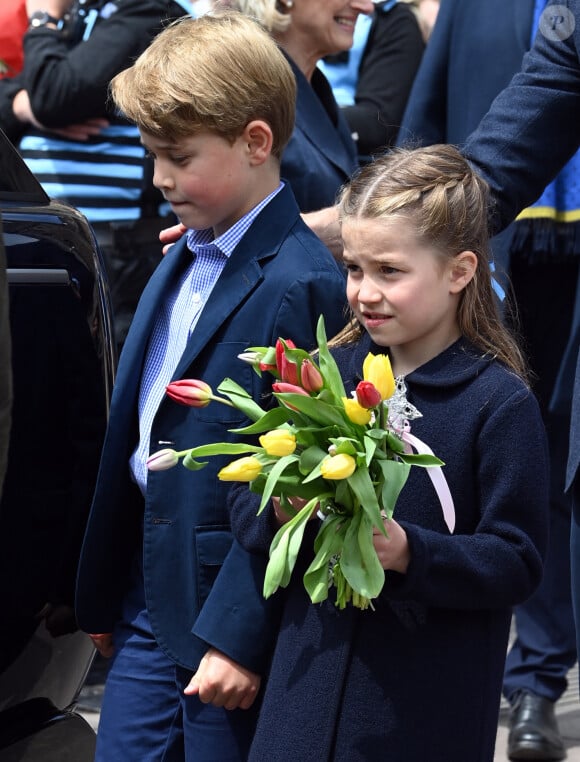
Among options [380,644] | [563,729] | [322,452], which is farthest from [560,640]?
[322,452]

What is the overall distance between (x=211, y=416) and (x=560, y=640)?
5.68 feet

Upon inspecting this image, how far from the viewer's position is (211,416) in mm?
2238

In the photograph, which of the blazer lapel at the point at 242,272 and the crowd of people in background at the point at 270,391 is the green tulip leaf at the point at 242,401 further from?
the blazer lapel at the point at 242,272

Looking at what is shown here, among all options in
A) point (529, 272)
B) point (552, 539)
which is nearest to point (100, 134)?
point (529, 272)

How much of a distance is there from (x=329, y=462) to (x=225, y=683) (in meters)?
0.61

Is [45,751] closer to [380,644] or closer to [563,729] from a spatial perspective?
[380,644]

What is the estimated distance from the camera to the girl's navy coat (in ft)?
6.20

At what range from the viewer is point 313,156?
3096mm

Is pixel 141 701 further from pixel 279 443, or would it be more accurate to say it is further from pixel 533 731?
pixel 533 731

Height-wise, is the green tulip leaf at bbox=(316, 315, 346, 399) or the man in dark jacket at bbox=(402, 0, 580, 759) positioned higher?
the green tulip leaf at bbox=(316, 315, 346, 399)

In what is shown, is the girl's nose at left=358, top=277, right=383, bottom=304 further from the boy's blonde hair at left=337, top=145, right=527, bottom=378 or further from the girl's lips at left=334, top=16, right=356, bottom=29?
the girl's lips at left=334, top=16, right=356, bottom=29

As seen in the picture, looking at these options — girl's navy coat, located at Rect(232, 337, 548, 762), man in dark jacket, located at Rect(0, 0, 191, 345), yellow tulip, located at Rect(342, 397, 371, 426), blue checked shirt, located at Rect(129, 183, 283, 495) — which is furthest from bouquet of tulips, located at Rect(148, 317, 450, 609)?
man in dark jacket, located at Rect(0, 0, 191, 345)

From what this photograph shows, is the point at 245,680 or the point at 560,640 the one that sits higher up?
the point at 245,680

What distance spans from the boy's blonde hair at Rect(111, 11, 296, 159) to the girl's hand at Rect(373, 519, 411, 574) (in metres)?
0.86
